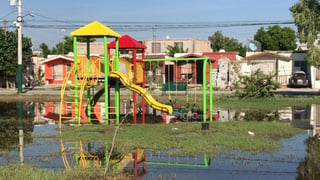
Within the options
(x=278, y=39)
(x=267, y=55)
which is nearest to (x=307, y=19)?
(x=267, y=55)

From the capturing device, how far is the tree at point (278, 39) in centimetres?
7819

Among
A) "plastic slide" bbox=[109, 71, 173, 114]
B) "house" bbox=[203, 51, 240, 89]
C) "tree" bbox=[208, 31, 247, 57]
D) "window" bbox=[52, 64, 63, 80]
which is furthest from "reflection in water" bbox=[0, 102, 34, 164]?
"tree" bbox=[208, 31, 247, 57]

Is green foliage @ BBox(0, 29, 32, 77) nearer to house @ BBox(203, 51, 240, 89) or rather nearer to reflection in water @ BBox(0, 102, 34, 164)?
house @ BBox(203, 51, 240, 89)

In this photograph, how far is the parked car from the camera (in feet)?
147

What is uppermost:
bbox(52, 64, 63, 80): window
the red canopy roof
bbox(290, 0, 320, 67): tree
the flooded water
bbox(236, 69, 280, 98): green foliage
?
bbox(290, 0, 320, 67): tree

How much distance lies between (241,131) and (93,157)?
5.84m

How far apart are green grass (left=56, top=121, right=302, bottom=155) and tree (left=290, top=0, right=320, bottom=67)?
16024mm

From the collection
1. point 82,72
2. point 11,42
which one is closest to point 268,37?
point 11,42

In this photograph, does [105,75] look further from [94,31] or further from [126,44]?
[126,44]

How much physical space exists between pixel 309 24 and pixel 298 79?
14.6 meters

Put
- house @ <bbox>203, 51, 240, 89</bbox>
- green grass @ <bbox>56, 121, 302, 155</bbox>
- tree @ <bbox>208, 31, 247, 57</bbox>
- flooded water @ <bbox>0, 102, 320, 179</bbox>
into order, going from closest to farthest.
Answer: flooded water @ <bbox>0, 102, 320, 179</bbox>, green grass @ <bbox>56, 121, 302, 155</bbox>, house @ <bbox>203, 51, 240, 89</bbox>, tree @ <bbox>208, 31, 247, 57</bbox>

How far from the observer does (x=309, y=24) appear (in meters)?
31.3

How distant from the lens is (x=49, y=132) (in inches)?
630

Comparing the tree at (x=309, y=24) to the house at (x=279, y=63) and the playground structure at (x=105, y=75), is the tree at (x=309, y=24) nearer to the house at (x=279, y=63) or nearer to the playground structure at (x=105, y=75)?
the playground structure at (x=105, y=75)
